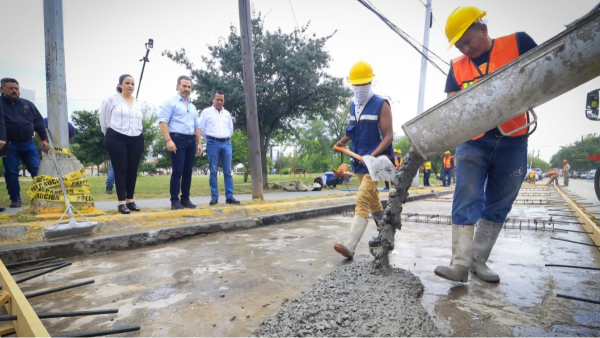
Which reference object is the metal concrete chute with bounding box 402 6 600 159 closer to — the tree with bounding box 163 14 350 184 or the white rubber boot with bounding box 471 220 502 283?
the white rubber boot with bounding box 471 220 502 283

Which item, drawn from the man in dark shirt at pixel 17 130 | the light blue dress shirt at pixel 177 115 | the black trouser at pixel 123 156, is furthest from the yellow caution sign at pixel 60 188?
the light blue dress shirt at pixel 177 115

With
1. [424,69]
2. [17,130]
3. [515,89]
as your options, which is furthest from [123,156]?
[424,69]

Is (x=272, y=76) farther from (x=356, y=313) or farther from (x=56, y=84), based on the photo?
(x=356, y=313)

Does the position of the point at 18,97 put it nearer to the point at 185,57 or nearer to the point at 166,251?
the point at 166,251

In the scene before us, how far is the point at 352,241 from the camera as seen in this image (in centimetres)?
310

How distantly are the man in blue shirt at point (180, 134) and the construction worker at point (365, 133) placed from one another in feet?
9.67

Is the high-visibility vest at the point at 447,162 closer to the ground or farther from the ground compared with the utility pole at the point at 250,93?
closer to the ground

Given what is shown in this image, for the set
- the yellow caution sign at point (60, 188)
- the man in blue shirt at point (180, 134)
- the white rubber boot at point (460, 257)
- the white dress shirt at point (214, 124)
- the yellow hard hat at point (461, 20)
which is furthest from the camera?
the white dress shirt at point (214, 124)

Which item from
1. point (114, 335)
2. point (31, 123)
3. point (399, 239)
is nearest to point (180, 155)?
point (31, 123)

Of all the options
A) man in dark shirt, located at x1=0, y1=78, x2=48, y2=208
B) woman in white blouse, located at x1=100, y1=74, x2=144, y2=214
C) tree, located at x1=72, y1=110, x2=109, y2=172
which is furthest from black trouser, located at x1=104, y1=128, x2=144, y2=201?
tree, located at x1=72, y1=110, x2=109, y2=172

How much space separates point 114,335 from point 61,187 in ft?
10.7

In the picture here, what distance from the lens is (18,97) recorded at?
5246 millimetres

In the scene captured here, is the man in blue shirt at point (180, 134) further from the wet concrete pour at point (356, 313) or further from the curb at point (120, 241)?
the wet concrete pour at point (356, 313)

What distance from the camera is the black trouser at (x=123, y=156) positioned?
4.46m
